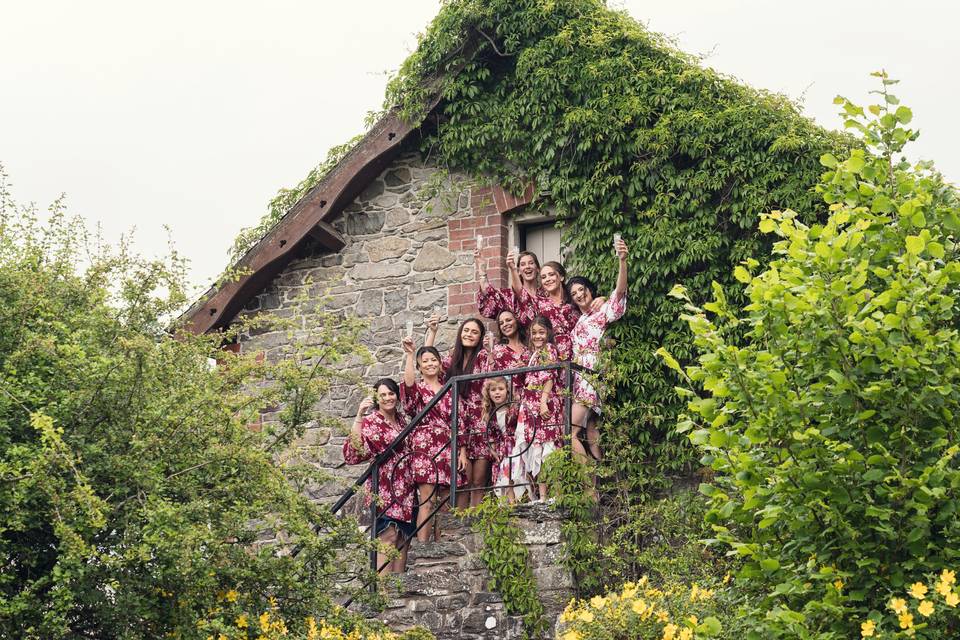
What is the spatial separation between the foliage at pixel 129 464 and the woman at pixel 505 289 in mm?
2752

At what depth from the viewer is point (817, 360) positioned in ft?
18.4

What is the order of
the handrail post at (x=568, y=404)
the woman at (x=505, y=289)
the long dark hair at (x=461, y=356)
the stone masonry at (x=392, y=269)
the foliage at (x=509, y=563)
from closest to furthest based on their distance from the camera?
the foliage at (x=509, y=563) < the handrail post at (x=568, y=404) < the long dark hair at (x=461, y=356) < the woman at (x=505, y=289) < the stone masonry at (x=392, y=269)

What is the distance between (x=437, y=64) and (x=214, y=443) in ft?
17.3

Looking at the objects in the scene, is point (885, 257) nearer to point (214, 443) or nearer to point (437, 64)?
point (214, 443)

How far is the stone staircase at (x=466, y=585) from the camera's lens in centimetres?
880

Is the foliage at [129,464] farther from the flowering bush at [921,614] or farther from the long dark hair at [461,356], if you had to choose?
the flowering bush at [921,614]

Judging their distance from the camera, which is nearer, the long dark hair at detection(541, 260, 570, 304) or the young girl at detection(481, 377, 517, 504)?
the young girl at detection(481, 377, 517, 504)

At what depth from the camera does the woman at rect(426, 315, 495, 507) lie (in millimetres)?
9785

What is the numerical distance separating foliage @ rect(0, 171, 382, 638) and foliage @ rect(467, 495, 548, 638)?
1202 millimetres

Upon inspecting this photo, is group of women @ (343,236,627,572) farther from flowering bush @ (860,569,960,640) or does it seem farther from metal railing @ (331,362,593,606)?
flowering bush @ (860,569,960,640)

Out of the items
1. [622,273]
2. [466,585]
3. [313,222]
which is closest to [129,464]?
[466,585]

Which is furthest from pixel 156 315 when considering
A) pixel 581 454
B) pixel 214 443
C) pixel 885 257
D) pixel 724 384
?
pixel 885 257

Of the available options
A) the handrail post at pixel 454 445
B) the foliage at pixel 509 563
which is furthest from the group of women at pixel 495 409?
the foliage at pixel 509 563

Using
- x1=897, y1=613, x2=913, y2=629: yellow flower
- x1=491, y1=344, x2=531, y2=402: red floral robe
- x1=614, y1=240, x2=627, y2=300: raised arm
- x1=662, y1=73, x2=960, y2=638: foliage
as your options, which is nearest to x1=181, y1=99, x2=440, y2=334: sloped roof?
x1=491, y1=344, x2=531, y2=402: red floral robe
